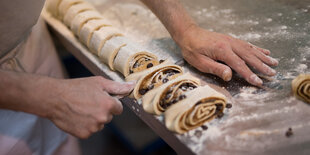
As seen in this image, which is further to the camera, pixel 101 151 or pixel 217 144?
pixel 101 151

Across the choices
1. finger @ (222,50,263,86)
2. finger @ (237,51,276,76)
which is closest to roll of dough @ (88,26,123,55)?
finger @ (222,50,263,86)

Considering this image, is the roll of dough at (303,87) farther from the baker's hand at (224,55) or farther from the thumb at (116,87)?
the thumb at (116,87)

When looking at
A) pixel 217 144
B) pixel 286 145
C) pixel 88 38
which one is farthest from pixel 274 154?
pixel 88 38

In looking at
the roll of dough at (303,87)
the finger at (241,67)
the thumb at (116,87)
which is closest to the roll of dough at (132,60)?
the thumb at (116,87)

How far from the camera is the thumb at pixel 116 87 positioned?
1.54 m

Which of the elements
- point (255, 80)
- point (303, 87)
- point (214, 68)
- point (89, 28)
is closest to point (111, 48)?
point (89, 28)

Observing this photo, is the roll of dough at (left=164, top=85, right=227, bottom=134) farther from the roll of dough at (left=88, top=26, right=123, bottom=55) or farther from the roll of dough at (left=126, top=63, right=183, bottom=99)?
the roll of dough at (left=88, top=26, right=123, bottom=55)

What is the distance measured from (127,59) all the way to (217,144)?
857 mm

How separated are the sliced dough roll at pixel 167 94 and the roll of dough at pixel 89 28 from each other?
2.85ft

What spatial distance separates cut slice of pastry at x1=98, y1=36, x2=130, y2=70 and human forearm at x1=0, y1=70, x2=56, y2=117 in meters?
0.64

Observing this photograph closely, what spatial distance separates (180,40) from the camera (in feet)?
6.66

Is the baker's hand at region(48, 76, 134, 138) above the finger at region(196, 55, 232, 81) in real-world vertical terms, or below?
below

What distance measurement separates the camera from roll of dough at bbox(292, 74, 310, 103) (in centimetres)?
154

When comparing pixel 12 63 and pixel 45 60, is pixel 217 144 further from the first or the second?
pixel 45 60
